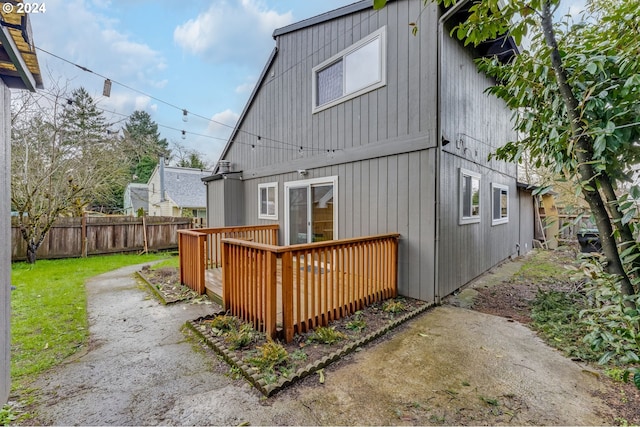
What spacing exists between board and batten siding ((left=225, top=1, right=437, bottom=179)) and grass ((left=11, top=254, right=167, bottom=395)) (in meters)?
4.65

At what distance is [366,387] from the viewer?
2.38 meters

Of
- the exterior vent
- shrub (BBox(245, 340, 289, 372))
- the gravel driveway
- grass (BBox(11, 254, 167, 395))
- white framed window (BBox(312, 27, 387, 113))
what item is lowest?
the gravel driveway

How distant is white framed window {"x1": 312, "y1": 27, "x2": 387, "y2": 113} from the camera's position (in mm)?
4918

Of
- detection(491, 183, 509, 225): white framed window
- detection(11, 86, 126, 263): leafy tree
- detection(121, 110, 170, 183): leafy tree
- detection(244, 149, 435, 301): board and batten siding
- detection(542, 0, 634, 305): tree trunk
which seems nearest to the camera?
detection(542, 0, 634, 305): tree trunk

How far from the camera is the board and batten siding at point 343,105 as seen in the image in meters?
4.38

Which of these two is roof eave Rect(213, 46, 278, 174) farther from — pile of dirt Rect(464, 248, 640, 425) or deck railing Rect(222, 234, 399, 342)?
pile of dirt Rect(464, 248, 640, 425)

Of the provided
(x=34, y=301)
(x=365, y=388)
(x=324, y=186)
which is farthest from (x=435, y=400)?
(x=34, y=301)

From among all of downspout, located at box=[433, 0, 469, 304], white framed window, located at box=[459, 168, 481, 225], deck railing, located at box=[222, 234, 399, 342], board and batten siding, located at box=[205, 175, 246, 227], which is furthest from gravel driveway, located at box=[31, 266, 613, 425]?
board and batten siding, located at box=[205, 175, 246, 227]

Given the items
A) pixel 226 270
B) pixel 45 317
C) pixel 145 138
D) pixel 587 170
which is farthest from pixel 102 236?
pixel 145 138

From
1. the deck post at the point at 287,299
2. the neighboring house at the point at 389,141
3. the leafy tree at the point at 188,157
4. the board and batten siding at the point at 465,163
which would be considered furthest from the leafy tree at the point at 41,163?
the leafy tree at the point at 188,157

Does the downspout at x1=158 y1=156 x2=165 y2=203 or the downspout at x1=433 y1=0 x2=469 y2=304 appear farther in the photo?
the downspout at x1=158 y1=156 x2=165 y2=203

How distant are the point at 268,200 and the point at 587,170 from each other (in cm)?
660

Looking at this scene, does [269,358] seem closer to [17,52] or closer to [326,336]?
[326,336]

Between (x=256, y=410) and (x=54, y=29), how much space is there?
876cm
